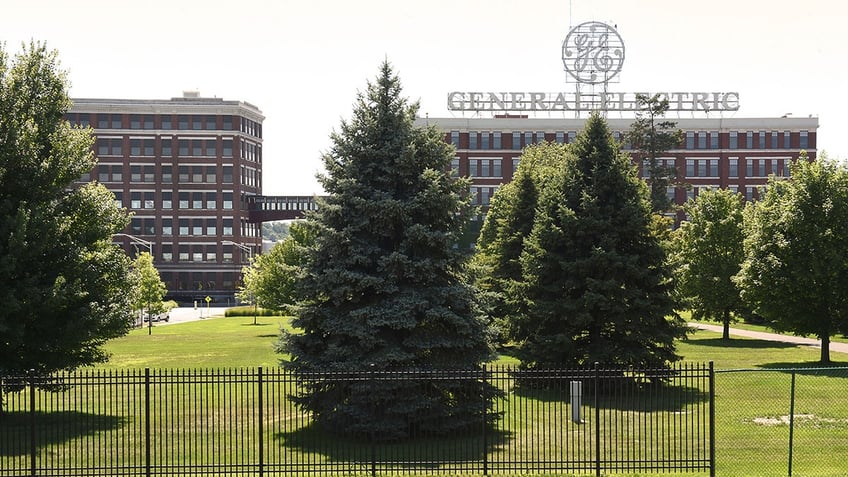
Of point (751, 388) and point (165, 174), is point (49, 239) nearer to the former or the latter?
point (751, 388)

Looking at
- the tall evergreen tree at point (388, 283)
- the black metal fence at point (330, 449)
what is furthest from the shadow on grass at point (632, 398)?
the tall evergreen tree at point (388, 283)

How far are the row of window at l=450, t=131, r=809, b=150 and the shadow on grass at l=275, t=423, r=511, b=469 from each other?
95776 millimetres

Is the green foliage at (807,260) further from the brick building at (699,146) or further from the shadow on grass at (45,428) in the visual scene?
the brick building at (699,146)

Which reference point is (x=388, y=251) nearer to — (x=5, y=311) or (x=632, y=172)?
(x=5, y=311)

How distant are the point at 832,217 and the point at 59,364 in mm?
30580

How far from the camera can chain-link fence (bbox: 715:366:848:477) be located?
68.3 ft

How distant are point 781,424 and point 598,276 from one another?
9.89m

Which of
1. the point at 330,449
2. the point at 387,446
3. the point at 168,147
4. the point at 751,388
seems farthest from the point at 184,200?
the point at 330,449

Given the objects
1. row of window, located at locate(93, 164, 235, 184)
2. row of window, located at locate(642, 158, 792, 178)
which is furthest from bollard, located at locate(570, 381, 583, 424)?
row of window, located at locate(93, 164, 235, 184)

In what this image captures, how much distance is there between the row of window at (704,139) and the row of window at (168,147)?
32458 millimetres

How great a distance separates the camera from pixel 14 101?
93.2 feet

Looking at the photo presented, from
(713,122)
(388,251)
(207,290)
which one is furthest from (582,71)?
(388,251)

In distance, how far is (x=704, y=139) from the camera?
120625 mm

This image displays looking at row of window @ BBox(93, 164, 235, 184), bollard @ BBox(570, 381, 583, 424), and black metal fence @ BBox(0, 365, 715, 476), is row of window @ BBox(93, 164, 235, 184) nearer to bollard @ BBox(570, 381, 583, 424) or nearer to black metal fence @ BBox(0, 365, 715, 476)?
black metal fence @ BBox(0, 365, 715, 476)
